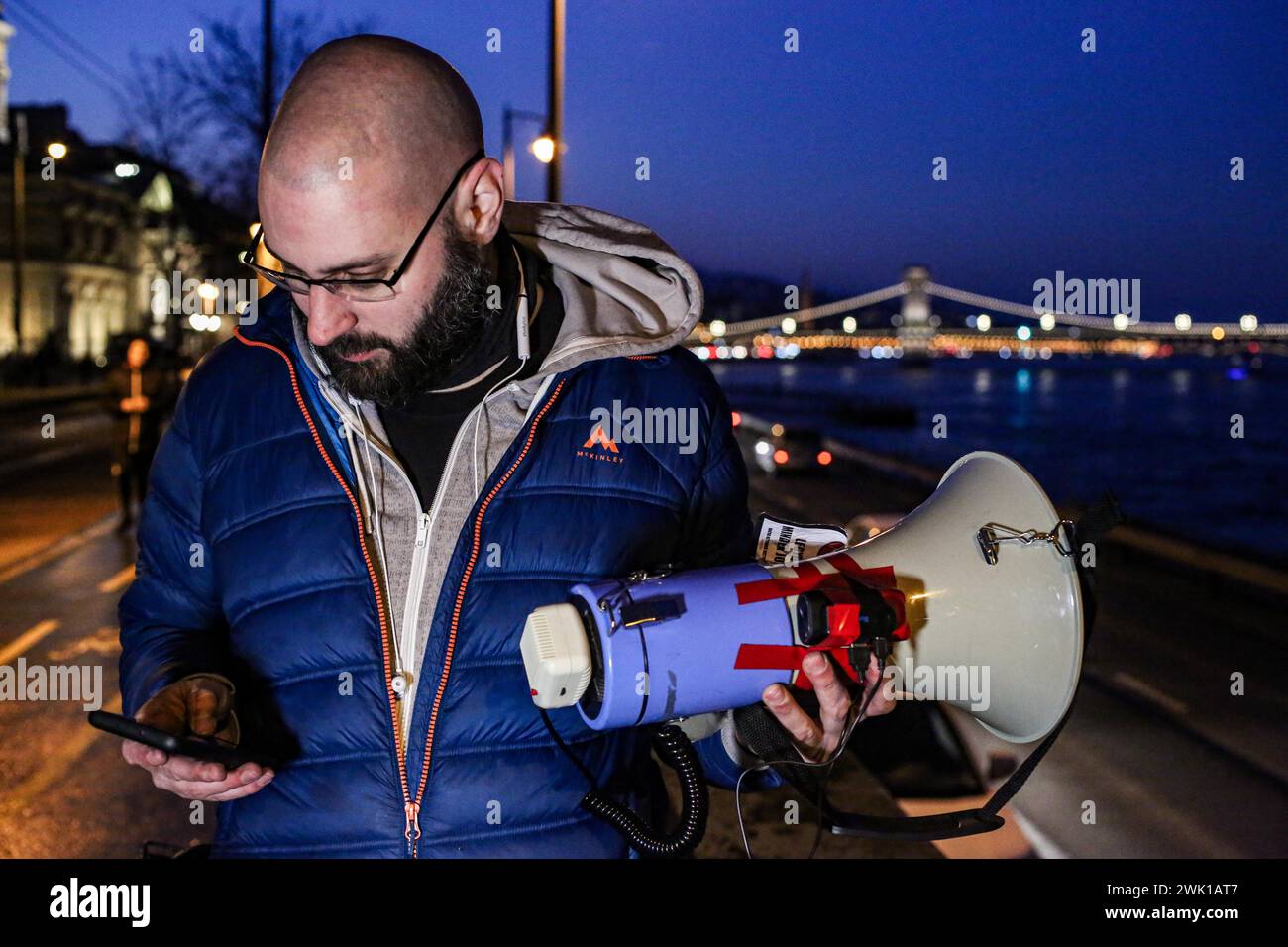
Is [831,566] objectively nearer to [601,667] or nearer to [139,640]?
[601,667]

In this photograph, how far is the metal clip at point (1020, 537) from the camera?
1.80 m

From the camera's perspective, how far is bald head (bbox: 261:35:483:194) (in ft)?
5.68

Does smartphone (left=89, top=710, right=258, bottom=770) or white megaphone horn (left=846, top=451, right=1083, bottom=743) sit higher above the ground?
white megaphone horn (left=846, top=451, right=1083, bottom=743)

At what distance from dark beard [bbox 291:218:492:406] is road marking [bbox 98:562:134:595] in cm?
761

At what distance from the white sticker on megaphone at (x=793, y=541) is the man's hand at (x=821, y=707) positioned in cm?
27

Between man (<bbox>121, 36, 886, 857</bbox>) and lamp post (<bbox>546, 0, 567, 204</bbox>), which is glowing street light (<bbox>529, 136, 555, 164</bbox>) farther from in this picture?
man (<bbox>121, 36, 886, 857</bbox>)

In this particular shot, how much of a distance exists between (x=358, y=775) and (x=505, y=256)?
2.81 ft

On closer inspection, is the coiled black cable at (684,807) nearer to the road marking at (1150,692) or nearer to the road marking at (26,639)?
the road marking at (26,639)

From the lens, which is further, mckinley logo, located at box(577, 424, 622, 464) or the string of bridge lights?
the string of bridge lights

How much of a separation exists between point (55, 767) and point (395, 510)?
163 inches

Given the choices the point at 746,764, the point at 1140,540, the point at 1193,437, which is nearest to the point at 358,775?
the point at 746,764

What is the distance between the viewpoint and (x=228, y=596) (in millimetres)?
1869

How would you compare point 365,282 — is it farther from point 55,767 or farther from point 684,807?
point 55,767

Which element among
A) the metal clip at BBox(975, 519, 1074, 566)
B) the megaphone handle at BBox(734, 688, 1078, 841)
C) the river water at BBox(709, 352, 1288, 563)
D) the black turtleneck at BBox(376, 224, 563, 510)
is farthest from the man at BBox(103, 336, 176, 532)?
the metal clip at BBox(975, 519, 1074, 566)
